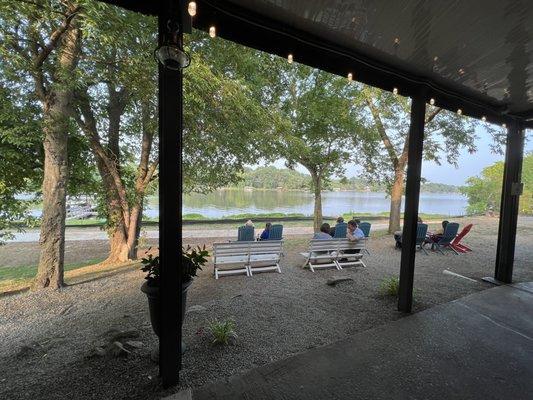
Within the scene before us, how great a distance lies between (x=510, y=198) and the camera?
17.0ft

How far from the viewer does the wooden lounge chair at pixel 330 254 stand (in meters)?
6.27

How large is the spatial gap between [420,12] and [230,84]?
4.44 metres

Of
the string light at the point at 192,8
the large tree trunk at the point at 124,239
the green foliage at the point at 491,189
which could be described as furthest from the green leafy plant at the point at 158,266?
the green foliage at the point at 491,189

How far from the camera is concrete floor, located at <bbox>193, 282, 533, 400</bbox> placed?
2375 millimetres

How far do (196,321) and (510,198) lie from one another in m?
6.08

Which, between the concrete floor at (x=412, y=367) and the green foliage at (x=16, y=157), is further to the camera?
the green foliage at (x=16, y=157)

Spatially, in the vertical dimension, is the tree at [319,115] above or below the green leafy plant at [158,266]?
above

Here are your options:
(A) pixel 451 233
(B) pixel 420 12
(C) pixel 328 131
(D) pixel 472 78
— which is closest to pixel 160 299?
(B) pixel 420 12

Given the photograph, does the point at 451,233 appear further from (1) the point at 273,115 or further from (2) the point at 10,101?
(2) the point at 10,101

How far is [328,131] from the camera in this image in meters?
11.6

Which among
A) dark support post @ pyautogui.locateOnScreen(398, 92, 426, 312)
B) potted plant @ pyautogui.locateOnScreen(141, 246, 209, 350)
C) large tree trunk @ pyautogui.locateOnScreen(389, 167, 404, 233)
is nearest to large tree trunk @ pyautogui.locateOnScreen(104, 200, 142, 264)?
potted plant @ pyautogui.locateOnScreen(141, 246, 209, 350)

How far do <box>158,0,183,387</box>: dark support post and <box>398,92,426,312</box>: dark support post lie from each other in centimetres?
322

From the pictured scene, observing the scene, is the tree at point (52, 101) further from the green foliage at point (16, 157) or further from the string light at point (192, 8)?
the string light at point (192, 8)

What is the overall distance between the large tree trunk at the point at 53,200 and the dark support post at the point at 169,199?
15.0ft
